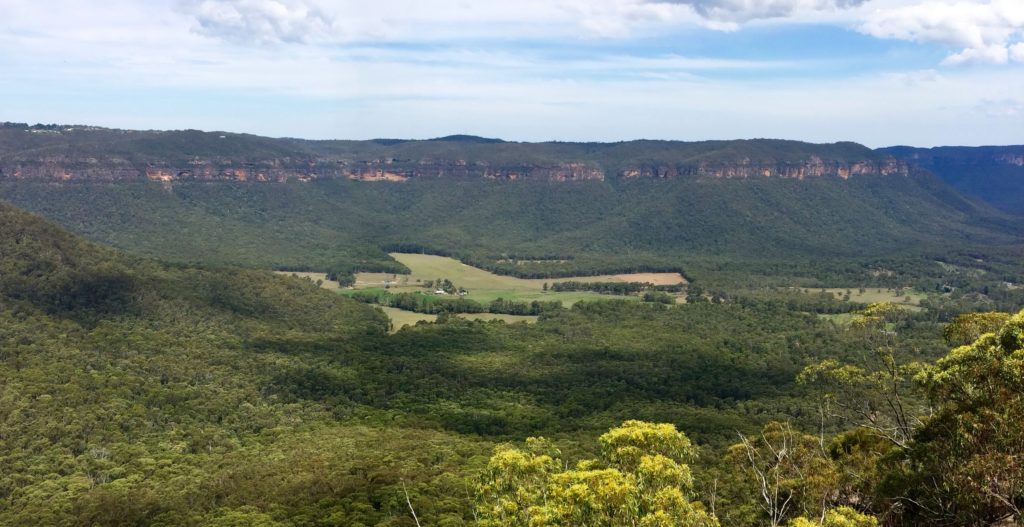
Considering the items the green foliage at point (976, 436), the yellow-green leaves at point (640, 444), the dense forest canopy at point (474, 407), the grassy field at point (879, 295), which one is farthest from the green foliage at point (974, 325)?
the grassy field at point (879, 295)

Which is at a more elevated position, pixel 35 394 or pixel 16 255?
pixel 16 255

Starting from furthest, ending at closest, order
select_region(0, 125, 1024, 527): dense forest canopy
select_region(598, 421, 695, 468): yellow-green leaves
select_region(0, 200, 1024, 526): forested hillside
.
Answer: select_region(598, 421, 695, 468): yellow-green leaves, select_region(0, 200, 1024, 526): forested hillside, select_region(0, 125, 1024, 527): dense forest canopy

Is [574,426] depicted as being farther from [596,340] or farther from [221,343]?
[221,343]

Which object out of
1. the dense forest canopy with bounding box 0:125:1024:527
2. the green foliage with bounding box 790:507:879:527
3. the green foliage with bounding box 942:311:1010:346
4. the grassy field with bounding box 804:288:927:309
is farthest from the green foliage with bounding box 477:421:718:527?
the grassy field with bounding box 804:288:927:309

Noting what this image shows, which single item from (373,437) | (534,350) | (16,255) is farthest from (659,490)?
(16,255)

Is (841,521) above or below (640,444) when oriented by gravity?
above

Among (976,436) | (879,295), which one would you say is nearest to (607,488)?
(976,436)

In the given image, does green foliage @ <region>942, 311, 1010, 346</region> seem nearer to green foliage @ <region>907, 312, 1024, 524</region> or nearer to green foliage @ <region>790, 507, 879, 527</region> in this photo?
green foliage @ <region>907, 312, 1024, 524</region>

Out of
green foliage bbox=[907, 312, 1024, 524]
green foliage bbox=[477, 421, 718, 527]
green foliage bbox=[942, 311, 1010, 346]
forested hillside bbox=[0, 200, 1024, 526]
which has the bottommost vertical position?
forested hillside bbox=[0, 200, 1024, 526]

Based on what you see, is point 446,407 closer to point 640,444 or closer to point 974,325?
point 640,444

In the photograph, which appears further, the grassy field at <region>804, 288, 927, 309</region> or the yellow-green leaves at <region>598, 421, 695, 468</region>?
the grassy field at <region>804, 288, 927, 309</region>

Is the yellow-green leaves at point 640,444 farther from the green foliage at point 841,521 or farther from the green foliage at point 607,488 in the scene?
the green foliage at point 841,521
